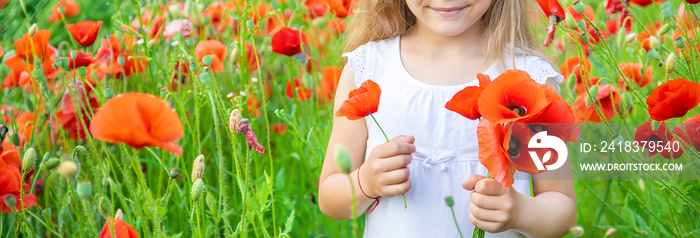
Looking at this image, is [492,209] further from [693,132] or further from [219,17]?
[219,17]

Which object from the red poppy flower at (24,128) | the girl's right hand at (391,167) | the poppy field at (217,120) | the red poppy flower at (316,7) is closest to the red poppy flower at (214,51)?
the poppy field at (217,120)

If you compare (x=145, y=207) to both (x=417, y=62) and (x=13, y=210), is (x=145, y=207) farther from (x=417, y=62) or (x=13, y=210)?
(x=417, y=62)

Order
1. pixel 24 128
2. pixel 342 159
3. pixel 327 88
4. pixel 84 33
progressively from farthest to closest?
pixel 327 88
pixel 84 33
pixel 24 128
pixel 342 159

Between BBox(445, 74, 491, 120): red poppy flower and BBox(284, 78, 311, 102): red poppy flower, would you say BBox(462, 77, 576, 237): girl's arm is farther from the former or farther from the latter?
BBox(284, 78, 311, 102): red poppy flower

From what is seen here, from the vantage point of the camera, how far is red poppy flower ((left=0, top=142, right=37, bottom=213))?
2.69 feet

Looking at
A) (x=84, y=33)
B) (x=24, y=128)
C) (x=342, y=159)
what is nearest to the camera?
(x=342, y=159)

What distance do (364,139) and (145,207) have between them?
0.31 m

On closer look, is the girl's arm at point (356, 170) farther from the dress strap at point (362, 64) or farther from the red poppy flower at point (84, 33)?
the red poppy flower at point (84, 33)

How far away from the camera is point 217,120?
89cm

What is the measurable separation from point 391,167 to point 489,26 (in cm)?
29

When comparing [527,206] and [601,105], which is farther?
[601,105]

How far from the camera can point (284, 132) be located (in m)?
1.54

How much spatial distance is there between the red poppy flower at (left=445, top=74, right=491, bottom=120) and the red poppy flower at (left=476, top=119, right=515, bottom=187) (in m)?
0.02

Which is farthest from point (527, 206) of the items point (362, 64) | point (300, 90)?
point (300, 90)
